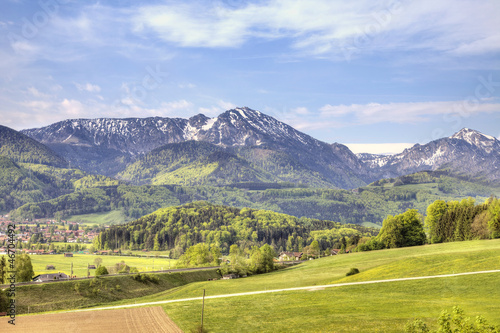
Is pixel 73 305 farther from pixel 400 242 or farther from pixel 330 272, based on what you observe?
pixel 400 242

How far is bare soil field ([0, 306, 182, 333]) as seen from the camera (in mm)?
50750

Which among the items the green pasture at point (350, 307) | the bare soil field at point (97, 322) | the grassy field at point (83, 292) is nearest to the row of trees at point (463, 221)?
the green pasture at point (350, 307)

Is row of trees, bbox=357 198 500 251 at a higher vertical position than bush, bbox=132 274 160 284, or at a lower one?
higher

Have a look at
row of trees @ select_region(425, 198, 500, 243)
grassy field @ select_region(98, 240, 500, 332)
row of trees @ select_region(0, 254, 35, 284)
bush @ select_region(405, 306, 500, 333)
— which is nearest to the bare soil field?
grassy field @ select_region(98, 240, 500, 332)

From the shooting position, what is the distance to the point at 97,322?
177ft

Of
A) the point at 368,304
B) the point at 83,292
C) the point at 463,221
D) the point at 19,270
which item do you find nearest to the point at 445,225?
the point at 463,221

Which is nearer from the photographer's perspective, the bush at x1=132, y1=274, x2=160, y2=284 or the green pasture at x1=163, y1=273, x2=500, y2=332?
the green pasture at x1=163, y1=273, x2=500, y2=332

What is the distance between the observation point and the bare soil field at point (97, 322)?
167ft

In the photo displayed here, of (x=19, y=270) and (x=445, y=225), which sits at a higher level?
(x=445, y=225)

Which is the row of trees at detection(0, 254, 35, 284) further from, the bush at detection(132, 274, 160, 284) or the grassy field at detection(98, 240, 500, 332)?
the grassy field at detection(98, 240, 500, 332)

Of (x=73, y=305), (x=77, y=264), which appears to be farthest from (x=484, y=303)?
(x=77, y=264)

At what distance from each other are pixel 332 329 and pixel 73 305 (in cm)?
6272

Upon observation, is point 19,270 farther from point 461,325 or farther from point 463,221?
point 463,221

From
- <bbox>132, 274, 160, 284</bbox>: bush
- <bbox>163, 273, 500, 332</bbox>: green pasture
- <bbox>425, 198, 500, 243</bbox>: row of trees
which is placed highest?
<bbox>425, 198, 500, 243</bbox>: row of trees
